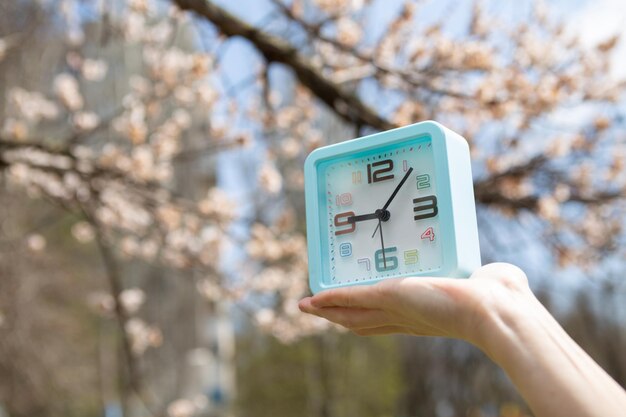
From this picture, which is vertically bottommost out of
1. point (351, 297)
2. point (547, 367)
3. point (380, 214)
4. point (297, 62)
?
point (547, 367)

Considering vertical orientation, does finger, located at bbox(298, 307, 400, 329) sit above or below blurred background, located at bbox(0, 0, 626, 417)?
below

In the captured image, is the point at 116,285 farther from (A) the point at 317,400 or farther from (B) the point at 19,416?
(A) the point at 317,400

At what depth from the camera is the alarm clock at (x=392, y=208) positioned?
38.3 inches

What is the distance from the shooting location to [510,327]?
69cm

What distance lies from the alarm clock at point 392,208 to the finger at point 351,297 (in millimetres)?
104

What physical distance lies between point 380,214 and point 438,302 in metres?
0.31

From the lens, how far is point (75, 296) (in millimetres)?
8648

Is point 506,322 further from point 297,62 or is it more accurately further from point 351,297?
point 297,62

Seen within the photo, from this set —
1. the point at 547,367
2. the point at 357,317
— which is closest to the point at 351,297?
the point at 357,317

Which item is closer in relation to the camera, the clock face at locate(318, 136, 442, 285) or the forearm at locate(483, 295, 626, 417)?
the forearm at locate(483, 295, 626, 417)

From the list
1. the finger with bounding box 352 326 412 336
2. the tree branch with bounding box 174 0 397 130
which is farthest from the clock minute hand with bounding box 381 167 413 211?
the tree branch with bounding box 174 0 397 130

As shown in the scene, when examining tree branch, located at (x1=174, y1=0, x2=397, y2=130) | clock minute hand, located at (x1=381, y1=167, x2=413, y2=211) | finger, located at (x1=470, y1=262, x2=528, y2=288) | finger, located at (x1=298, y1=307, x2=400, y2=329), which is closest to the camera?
finger, located at (x1=470, y1=262, x2=528, y2=288)

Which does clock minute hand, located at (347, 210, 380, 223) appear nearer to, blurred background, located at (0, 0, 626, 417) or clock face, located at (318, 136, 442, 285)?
clock face, located at (318, 136, 442, 285)

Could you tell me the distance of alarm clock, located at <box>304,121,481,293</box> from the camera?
97 centimetres
